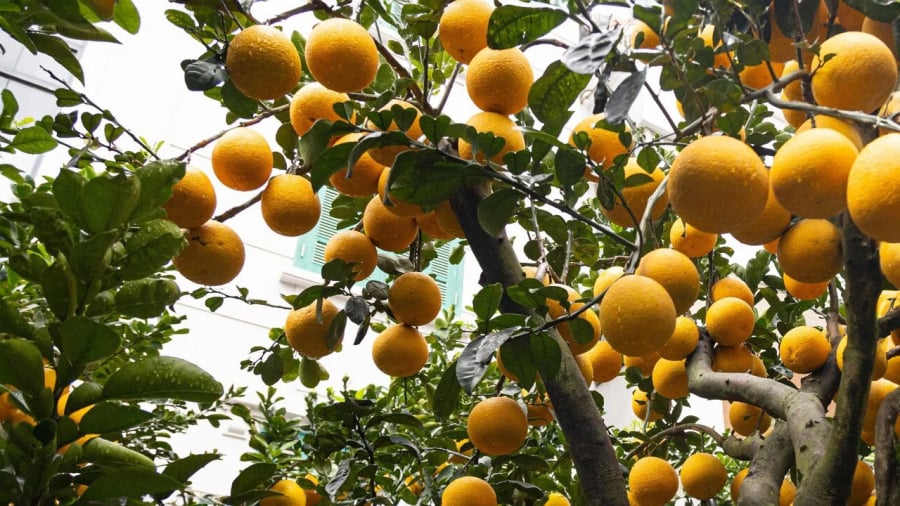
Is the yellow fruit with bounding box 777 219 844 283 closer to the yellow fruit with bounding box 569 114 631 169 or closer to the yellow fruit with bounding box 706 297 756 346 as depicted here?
the yellow fruit with bounding box 569 114 631 169

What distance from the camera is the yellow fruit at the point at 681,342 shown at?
147 cm

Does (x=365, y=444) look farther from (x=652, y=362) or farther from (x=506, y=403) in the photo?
(x=652, y=362)

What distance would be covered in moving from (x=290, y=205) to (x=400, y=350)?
38 centimetres

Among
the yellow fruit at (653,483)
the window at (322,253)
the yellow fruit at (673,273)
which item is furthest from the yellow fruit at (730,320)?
the window at (322,253)

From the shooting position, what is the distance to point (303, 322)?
1.42 meters

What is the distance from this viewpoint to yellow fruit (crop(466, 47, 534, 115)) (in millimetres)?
1155

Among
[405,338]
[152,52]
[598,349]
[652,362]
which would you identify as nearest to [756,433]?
[652,362]

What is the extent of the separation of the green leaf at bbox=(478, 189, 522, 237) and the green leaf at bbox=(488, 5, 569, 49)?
225 millimetres

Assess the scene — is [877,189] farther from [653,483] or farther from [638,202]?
[653,483]

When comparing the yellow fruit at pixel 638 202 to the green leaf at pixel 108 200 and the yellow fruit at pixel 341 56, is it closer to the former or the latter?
the yellow fruit at pixel 341 56

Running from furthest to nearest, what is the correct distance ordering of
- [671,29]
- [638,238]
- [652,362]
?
[652,362]
[638,238]
[671,29]

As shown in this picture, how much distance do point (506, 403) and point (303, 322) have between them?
441 millimetres

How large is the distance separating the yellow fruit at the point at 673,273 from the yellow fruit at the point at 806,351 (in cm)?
66

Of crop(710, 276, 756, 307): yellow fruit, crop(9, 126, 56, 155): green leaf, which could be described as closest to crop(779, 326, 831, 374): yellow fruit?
crop(710, 276, 756, 307): yellow fruit
